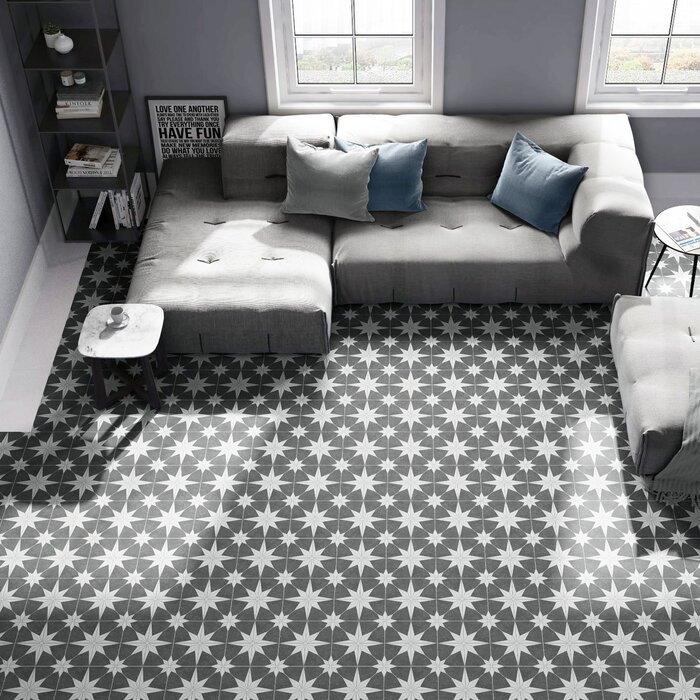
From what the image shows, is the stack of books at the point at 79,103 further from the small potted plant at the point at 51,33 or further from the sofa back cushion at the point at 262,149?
the sofa back cushion at the point at 262,149

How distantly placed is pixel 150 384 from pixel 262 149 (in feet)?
5.70

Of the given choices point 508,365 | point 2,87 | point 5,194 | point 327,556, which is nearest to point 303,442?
point 327,556

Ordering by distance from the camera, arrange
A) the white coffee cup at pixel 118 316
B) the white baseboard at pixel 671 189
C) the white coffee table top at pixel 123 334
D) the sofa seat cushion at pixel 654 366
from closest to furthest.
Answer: the sofa seat cushion at pixel 654 366
the white coffee table top at pixel 123 334
the white coffee cup at pixel 118 316
the white baseboard at pixel 671 189

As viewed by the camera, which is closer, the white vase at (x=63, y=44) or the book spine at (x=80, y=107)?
the white vase at (x=63, y=44)

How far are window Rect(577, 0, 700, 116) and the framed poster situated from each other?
2.34 metres

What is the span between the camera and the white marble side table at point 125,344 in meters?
4.87

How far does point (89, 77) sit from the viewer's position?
19.9 ft

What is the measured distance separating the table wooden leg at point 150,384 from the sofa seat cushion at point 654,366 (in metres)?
2.41

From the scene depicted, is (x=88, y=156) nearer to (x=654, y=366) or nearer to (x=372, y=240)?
(x=372, y=240)

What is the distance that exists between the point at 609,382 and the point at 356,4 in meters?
2.79

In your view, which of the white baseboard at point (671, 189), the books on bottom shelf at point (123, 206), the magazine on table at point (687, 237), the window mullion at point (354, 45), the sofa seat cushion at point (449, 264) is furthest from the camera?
the white baseboard at point (671, 189)

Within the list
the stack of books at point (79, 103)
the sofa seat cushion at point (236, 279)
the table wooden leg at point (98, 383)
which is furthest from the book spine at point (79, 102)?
the table wooden leg at point (98, 383)

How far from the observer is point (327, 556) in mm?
4402

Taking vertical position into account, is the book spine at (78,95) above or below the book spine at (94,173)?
above
